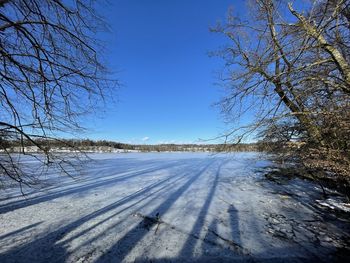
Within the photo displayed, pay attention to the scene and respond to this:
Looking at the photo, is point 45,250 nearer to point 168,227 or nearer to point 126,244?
point 126,244

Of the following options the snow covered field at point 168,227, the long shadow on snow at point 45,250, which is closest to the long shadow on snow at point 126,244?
the snow covered field at point 168,227

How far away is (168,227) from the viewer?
4352 millimetres

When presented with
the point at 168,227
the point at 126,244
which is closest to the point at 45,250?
the point at 126,244

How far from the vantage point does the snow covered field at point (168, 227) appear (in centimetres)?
340

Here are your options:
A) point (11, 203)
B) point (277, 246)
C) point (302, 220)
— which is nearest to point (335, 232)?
point (302, 220)

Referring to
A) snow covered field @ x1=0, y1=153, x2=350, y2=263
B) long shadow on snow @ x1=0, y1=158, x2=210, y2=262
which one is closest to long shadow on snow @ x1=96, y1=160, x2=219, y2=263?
snow covered field @ x1=0, y1=153, x2=350, y2=263

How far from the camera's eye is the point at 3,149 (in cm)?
273

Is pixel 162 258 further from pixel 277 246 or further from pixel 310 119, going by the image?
pixel 310 119

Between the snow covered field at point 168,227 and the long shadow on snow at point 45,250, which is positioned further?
the snow covered field at point 168,227

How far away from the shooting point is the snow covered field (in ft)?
11.1

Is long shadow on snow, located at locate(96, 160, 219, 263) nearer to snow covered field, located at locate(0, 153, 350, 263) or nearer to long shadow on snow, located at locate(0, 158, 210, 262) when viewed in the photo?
snow covered field, located at locate(0, 153, 350, 263)

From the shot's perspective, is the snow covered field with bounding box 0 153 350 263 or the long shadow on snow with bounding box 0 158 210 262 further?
the snow covered field with bounding box 0 153 350 263

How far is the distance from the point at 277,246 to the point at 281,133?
3164 mm

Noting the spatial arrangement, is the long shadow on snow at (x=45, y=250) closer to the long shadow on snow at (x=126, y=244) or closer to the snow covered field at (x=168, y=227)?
the snow covered field at (x=168, y=227)
